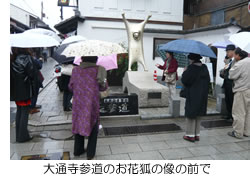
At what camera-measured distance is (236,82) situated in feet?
16.4

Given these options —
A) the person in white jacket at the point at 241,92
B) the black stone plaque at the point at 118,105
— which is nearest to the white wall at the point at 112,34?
the black stone plaque at the point at 118,105

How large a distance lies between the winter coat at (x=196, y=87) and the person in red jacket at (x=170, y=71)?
2.25 metres

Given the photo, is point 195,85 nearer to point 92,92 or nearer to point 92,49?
point 92,92

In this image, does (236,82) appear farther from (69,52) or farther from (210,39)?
(210,39)

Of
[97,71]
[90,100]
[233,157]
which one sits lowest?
[233,157]

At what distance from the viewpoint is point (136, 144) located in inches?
185

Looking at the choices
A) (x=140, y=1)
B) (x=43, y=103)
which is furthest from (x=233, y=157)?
(x=140, y=1)

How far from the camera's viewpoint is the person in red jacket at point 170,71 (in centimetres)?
674

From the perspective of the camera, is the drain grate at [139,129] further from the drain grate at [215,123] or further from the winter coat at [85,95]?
the winter coat at [85,95]

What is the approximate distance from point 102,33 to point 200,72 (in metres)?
10.5

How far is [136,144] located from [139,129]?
961mm

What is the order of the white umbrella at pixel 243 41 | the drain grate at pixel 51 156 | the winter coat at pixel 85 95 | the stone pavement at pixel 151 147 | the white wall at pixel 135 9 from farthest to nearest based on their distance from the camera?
the white wall at pixel 135 9
the white umbrella at pixel 243 41
the stone pavement at pixel 151 147
the drain grate at pixel 51 156
the winter coat at pixel 85 95

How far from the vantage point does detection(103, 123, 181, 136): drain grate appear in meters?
5.41

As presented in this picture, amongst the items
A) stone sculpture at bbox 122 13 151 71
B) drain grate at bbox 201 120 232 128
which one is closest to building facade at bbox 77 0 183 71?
stone sculpture at bbox 122 13 151 71
